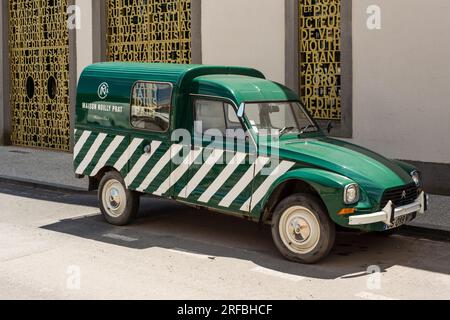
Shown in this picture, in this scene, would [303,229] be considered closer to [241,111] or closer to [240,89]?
[241,111]

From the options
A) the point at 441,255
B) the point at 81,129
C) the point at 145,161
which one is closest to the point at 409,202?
the point at 441,255

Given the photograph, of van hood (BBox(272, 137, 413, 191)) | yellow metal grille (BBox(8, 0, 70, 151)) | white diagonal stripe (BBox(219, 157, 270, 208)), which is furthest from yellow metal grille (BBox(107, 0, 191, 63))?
van hood (BBox(272, 137, 413, 191))

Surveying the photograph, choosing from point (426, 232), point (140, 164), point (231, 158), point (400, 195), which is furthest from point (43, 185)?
point (400, 195)

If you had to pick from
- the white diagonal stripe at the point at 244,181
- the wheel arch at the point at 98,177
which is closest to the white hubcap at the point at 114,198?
the wheel arch at the point at 98,177

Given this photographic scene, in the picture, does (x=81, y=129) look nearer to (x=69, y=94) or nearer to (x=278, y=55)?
A: (x=278, y=55)

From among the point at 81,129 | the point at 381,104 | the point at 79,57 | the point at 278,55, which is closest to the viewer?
the point at 81,129

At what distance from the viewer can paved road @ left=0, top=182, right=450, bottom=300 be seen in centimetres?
687

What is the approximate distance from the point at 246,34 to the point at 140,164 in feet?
17.1

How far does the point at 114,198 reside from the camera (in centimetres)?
988

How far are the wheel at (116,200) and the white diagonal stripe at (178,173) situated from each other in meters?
0.58

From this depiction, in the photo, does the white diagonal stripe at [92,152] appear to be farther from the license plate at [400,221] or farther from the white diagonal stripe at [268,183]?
the license plate at [400,221]

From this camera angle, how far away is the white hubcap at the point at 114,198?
32.1ft

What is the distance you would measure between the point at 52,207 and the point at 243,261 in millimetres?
4336
